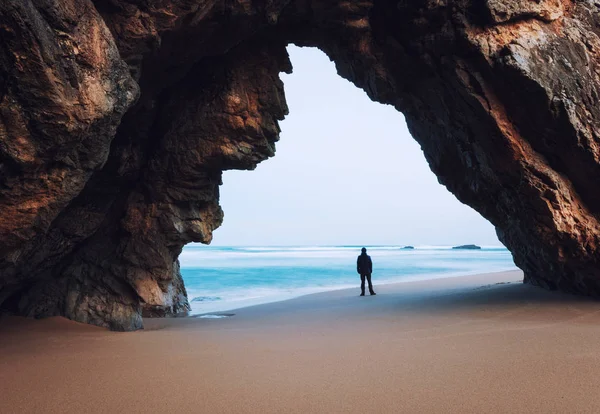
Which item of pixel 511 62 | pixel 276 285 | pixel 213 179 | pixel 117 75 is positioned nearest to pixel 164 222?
pixel 213 179

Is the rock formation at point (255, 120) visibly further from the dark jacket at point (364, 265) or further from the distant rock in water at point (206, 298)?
the distant rock in water at point (206, 298)

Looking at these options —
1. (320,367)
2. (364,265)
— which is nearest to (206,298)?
(364,265)

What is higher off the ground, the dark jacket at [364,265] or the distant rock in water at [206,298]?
the dark jacket at [364,265]

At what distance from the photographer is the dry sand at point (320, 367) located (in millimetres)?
3730

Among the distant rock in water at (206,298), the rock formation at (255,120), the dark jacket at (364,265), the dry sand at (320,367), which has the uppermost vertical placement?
the rock formation at (255,120)

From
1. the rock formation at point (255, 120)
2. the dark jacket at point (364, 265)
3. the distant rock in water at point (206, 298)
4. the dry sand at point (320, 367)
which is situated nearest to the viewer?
the dry sand at point (320, 367)

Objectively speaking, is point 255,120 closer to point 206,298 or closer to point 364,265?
point 364,265

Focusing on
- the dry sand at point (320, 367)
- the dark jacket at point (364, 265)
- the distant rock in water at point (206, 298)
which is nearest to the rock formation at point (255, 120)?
the dry sand at point (320, 367)

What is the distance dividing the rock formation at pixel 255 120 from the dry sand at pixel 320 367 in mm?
1714

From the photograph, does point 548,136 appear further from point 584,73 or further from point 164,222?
point 164,222

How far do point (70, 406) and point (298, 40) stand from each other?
27.9 ft

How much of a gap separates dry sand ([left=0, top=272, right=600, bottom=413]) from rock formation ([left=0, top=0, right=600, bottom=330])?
67.5 inches

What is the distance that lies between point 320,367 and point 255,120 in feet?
19.5

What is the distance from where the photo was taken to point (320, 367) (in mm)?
4758
